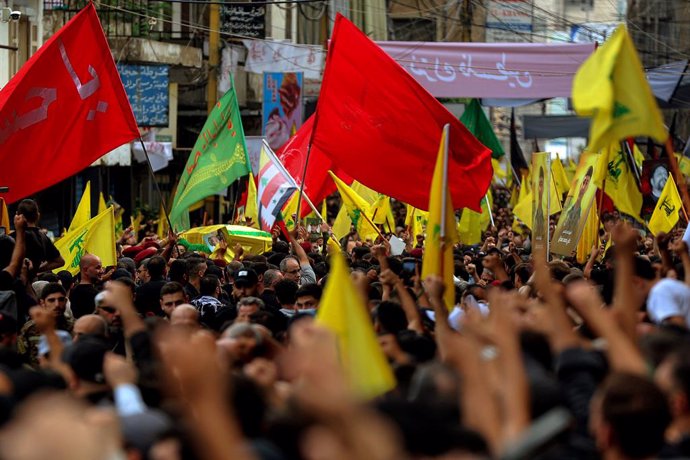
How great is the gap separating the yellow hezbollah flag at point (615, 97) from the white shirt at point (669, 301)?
98 cm

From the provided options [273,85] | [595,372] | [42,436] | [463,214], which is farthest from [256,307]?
[273,85]

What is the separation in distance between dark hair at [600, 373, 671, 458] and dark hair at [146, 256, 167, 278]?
22.8ft

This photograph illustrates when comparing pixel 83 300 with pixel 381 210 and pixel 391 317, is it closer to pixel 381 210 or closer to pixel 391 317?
pixel 391 317

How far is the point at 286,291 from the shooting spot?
10055 mm

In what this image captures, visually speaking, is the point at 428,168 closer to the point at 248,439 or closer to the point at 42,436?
the point at 248,439

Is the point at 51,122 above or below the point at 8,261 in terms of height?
above

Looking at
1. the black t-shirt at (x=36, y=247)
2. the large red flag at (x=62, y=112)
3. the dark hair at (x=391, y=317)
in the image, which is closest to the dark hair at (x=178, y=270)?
the large red flag at (x=62, y=112)

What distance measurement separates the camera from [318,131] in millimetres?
12359

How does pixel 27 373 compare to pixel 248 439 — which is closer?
pixel 248 439

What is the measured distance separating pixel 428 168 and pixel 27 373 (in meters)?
6.47

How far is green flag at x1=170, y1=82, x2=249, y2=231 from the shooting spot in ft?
52.3

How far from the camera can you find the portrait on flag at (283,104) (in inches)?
1165

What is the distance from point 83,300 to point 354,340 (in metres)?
5.28

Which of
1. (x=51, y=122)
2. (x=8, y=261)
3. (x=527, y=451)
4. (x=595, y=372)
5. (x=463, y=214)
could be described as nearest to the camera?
(x=527, y=451)
